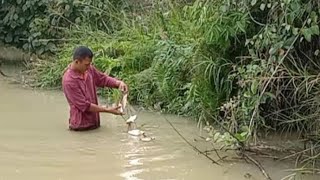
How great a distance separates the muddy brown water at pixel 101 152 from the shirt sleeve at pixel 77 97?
33cm

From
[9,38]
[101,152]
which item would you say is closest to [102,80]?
[101,152]

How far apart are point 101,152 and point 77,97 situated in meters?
0.88

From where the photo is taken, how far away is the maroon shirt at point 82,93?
7.91m

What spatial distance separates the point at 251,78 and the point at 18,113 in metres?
3.40

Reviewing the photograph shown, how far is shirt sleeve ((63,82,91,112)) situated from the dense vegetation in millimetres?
1284

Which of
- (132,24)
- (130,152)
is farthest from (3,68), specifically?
(130,152)

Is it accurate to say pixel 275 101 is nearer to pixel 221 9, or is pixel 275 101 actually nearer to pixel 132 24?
pixel 221 9

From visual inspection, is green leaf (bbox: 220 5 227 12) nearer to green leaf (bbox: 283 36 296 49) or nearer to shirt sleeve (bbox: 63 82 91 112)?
green leaf (bbox: 283 36 296 49)

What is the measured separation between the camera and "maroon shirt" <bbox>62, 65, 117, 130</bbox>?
7.91 metres

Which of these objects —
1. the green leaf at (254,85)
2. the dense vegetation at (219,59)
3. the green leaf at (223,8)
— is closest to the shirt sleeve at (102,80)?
the dense vegetation at (219,59)

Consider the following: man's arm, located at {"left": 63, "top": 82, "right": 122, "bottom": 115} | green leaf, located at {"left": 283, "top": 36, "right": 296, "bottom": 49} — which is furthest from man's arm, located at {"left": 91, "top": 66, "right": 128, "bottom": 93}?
green leaf, located at {"left": 283, "top": 36, "right": 296, "bottom": 49}

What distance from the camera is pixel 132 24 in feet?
36.7

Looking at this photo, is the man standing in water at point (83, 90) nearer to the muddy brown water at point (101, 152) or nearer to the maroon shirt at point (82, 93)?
the maroon shirt at point (82, 93)

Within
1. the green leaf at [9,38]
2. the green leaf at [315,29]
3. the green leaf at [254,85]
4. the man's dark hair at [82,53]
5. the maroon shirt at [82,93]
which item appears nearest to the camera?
the green leaf at [315,29]
